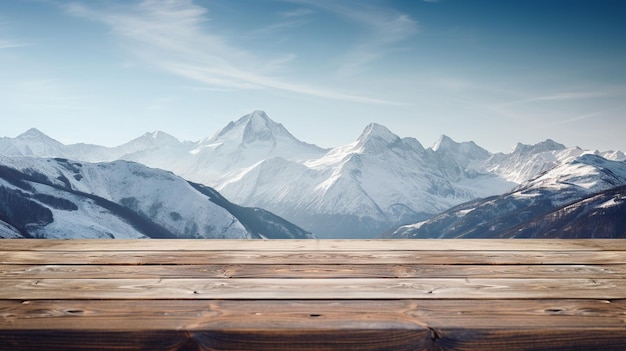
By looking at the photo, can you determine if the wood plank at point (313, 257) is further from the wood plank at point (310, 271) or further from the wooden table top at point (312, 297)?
the wood plank at point (310, 271)

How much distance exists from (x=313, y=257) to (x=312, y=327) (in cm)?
216

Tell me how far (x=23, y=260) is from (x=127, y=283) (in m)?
1.82

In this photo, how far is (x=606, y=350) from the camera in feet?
11.0

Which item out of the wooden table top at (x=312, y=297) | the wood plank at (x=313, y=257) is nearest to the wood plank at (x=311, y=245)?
the wooden table top at (x=312, y=297)

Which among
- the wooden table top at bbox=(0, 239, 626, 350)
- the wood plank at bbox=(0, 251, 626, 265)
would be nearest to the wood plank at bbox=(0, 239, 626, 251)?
the wooden table top at bbox=(0, 239, 626, 350)

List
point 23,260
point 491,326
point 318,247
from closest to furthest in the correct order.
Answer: point 491,326 < point 23,260 < point 318,247

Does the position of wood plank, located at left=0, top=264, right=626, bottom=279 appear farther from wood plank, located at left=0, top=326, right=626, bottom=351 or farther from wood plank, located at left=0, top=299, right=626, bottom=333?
wood plank, located at left=0, top=326, right=626, bottom=351

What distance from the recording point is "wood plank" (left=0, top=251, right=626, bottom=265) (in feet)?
17.9

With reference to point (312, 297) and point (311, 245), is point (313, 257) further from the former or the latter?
point (312, 297)

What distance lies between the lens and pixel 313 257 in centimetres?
562

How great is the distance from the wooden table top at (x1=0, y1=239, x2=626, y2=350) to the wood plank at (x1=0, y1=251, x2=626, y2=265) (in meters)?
0.02

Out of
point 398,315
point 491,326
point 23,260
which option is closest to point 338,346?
point 398,315

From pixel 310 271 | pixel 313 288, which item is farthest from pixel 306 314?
pixel 310 271

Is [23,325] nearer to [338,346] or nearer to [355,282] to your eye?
[338,346]
